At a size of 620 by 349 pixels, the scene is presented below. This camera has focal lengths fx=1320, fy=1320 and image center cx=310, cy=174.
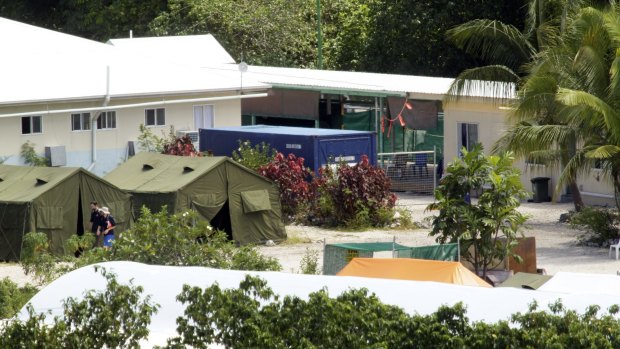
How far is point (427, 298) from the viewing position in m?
14.1

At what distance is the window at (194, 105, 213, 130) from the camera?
35.2 metres

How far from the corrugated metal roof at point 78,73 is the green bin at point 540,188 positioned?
8.46 meters

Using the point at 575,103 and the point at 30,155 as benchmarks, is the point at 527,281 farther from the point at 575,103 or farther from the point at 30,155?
the point at 30,155

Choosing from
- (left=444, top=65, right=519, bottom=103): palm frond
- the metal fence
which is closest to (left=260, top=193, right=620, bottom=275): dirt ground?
the metal fence

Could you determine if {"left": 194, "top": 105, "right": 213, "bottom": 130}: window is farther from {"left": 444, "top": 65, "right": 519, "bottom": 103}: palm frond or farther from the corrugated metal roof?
{"left": 444, "top": 65, "right": 519, "bottom": 103}: palm frond

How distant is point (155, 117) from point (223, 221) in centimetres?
798

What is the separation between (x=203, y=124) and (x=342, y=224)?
8.09 m

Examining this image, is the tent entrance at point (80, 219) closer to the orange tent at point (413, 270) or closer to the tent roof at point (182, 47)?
the orange tent at point (413, 270)

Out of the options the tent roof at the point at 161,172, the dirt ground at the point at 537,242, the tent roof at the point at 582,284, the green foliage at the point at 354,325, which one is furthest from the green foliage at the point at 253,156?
the green foliage at the point at 354,325

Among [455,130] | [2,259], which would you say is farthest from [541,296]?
[455,130]

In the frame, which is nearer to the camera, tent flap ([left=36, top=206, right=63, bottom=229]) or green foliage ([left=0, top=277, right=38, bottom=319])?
green foliage ([left=0, top=277, right=38, bottom=319])

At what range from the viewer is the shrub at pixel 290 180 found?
28531mm

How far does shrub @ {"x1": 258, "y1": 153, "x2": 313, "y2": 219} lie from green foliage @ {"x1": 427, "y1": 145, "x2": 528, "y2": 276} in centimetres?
851

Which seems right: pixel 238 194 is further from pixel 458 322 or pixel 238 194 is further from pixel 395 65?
pixel 395 65
